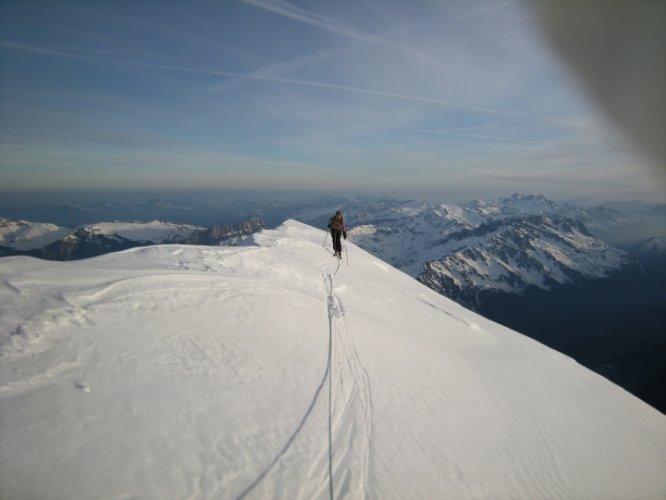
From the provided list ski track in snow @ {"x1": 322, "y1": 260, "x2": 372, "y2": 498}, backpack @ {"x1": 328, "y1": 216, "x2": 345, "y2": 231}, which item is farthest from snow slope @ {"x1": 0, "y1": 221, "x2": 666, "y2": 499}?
backpack @ {"x1": 328, "y1": 216, "x2": 345, "y2": 231}

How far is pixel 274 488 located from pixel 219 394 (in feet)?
6.45

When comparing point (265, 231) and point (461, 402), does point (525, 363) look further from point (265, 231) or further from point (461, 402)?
point (265, 231)

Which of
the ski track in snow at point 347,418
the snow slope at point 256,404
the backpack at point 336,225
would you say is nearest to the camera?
the snow slope at point 256,404

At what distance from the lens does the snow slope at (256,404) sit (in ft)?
14.5

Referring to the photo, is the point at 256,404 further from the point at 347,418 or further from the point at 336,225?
the point at 336,225

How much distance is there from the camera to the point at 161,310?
751cm

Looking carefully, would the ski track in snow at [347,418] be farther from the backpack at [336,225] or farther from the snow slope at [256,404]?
the backpack at [336,225]

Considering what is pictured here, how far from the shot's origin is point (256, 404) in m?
6.20

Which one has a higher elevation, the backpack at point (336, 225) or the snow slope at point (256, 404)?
the backpack at point (336, 225)

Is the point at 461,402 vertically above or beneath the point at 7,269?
beneath

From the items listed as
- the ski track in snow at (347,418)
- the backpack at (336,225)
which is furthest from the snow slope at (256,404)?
the backpack at (336,225)

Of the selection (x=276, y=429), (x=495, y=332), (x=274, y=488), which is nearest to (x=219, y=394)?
(x=276, y=429)

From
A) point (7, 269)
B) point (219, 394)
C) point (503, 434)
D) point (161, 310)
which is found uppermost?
point (7, 269)

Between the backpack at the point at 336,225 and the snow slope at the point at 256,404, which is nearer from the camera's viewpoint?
the snow slope at the point at 256,404
